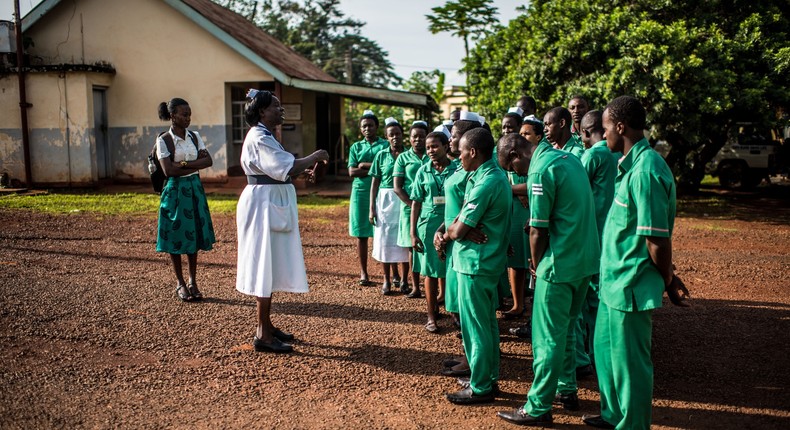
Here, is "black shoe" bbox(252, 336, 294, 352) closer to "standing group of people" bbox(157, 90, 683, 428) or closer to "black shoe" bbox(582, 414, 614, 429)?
"standing group of people" bbox(157, 90, 683, 428)

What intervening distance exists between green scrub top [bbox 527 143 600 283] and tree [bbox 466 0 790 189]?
30.1ft

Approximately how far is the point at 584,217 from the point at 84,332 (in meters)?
4.33

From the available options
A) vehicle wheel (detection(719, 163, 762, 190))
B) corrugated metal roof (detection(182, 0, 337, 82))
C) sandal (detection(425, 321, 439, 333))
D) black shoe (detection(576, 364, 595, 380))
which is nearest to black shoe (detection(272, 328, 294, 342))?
sandal (detection(425, 321, 439, 333))

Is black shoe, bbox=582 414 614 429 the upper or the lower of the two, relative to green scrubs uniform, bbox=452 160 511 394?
lower

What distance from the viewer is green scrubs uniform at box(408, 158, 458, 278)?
5.51 meters

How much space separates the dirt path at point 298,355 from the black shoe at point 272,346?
111 mm

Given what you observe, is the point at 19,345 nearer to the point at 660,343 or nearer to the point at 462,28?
the point at 660,343

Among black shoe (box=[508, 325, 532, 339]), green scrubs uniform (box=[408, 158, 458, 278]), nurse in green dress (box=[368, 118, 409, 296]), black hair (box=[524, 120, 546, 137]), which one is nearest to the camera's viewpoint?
black hair (box=[524, 120, 546, 137])

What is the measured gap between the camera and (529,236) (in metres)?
4.29

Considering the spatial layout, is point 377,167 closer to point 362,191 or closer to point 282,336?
point 362,191

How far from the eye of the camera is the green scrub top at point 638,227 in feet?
10.5

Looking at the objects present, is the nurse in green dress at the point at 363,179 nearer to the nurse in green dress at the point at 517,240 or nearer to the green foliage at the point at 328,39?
the nurse in green dress at the point at 517,240

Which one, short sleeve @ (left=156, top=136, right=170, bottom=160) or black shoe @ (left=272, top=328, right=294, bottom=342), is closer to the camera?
black shoe @ (left=272, top=328, right=294, bottom=342)

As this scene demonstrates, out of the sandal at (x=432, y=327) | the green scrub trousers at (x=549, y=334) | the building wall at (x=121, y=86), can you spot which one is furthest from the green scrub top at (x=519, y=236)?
the building wall at (x=121, y=86)
